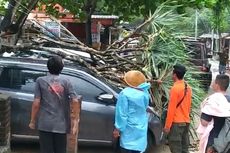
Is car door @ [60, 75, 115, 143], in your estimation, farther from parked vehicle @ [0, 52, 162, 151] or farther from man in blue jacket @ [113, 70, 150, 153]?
man in blue jacket @ [113, 70, 150, 153]

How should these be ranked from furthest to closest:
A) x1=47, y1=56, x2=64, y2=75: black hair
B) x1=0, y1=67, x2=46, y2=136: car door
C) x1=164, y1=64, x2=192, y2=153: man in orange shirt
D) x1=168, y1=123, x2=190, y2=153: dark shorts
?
x1=0, y1=67, x2=46, y2=136: car door, x1=168, y1=123, x2=190, y2=153: dark shorts, x1=164, y1=64, x2=192, y2=153: man in orange shirt, x1=47, y1=56, x2=64, y2=75: black hair

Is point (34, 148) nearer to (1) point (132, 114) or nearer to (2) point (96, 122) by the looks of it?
(2) point (96, 122)

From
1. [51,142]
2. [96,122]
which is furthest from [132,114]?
[96,122]

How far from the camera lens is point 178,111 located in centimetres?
726

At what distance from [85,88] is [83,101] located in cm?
23

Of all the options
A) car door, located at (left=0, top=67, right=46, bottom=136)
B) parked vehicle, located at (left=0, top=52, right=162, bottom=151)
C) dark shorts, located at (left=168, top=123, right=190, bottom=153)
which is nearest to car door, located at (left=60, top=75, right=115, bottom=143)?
parked vehicle, located at (left=0, top=52, right=162, bottom=151)

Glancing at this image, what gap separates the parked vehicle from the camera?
8.44 m

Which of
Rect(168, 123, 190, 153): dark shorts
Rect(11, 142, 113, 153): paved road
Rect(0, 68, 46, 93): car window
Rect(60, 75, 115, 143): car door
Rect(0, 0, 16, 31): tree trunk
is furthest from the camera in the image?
Rect(0, 0, 16, 31): tree trunk

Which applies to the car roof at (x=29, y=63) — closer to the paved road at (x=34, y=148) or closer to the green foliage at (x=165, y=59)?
the green foliage at (x=165, y=59)

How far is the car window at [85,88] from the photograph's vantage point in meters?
8.66

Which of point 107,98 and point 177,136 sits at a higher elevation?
point 107,98

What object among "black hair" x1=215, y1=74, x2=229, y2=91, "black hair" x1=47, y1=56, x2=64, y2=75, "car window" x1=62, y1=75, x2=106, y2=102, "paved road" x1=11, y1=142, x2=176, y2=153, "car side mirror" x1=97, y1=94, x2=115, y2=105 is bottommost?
"paved road" x1=11, y1=142, x2=176, y2=153

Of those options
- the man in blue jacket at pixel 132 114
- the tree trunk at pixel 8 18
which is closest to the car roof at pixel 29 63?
the tree trunk at pixel 8 18

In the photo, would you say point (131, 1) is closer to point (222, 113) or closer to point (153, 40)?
point (153, 40)
